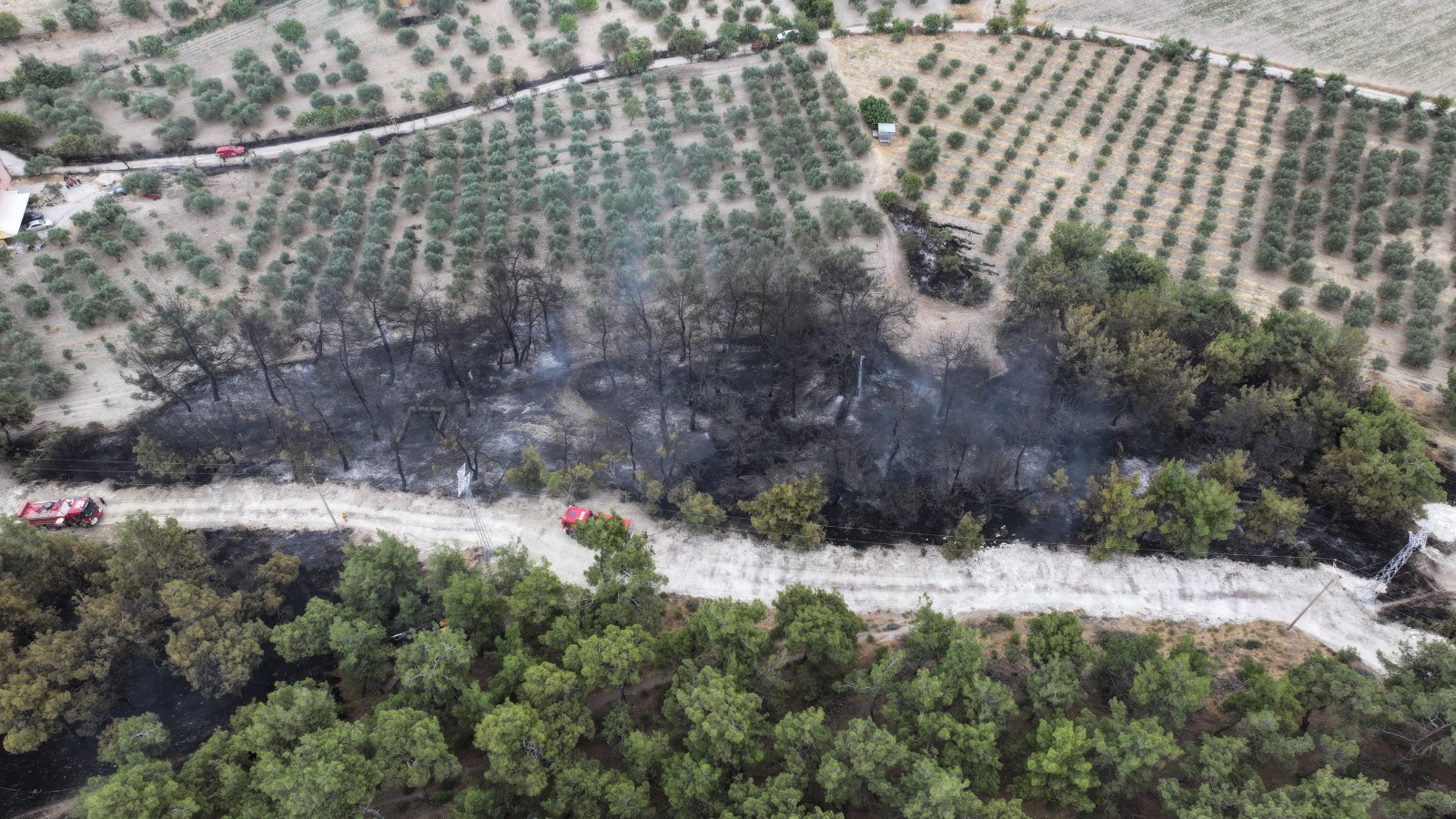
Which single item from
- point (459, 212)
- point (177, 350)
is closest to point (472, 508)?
point (177, 350)

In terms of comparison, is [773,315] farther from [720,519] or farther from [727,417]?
[720,519]

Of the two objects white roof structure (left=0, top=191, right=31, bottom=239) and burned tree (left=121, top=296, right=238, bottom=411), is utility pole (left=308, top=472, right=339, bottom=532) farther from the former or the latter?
white roof structure (left=0, top=191, right=31, bottom=239)

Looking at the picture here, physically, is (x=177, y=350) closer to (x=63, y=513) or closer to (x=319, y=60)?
(x=63, y=513)

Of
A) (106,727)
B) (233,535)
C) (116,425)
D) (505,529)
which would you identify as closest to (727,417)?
(505,529)

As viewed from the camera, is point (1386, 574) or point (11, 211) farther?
point (11, 211)

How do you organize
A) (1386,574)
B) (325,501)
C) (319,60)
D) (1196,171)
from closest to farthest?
(1386,574) → (325,501) → (1196,171) → (319,60)

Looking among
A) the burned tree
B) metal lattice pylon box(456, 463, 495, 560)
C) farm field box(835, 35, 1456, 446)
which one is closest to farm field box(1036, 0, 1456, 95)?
farm field box(835, 35, 1456, 446)

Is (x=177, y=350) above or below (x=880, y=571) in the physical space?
above
